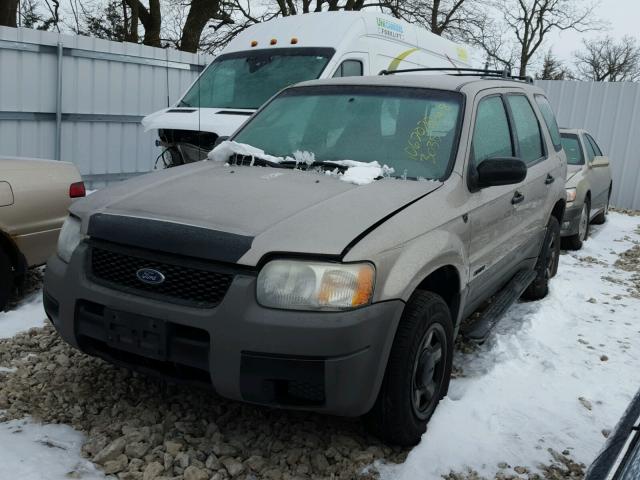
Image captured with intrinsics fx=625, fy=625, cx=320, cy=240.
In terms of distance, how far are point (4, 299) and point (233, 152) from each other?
6.62 feet

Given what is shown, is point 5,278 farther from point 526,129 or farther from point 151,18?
point 151,18

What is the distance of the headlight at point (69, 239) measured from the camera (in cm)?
305

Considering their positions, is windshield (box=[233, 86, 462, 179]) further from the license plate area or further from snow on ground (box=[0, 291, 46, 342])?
snow on ground (box=[0, 291, 46, 342])

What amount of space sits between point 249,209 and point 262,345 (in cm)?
65

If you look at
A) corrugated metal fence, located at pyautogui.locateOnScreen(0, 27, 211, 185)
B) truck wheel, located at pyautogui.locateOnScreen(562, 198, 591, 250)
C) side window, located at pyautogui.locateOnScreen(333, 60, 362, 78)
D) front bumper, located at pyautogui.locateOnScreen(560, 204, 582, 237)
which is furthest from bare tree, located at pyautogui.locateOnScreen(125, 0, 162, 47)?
front bumper, located at pyautogui.locateOnScreen(560, 204, 582, 237)

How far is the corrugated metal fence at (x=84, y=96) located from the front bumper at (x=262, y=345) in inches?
236

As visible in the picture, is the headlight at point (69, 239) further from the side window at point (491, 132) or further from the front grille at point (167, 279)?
the side window at point (491, 132)

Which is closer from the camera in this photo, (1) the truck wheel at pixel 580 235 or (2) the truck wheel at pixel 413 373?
(2) the truck wheel at pixel 413 373

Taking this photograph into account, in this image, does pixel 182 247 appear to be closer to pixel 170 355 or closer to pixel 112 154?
pixel 170 355

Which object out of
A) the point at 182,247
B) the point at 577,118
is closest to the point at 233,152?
the point at 182,247

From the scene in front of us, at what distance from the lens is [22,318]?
14.5 feet

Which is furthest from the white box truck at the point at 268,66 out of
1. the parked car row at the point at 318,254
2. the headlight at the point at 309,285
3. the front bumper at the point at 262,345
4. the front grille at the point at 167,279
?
the headlight at the point at 309,285

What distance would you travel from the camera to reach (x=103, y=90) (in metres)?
10.0

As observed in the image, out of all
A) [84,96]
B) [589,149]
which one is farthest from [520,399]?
[84,96]
